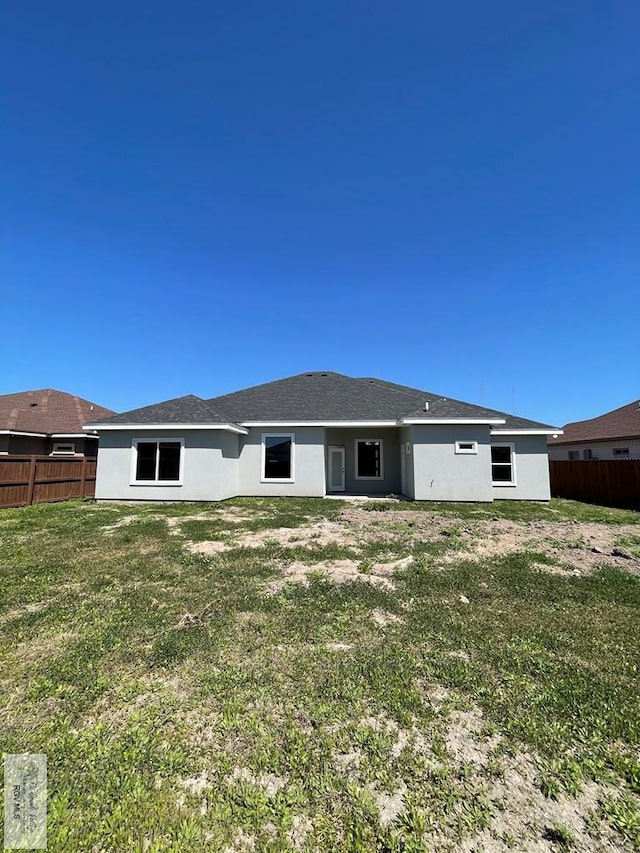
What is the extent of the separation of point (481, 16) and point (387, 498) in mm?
13668

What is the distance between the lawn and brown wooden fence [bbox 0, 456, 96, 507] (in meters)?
7.93

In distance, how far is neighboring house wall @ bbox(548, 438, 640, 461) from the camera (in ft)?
57.1

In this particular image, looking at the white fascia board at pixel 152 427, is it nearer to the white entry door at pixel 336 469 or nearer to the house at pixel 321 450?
the house at pixel 321 450

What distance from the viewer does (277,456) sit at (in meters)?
15.5

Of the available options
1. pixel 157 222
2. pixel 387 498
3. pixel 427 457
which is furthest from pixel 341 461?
pixel 157 222

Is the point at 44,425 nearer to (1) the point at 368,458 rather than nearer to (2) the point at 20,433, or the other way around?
(2) the point at 20,433

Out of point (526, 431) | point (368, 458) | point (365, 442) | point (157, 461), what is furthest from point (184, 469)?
point (526, 431)

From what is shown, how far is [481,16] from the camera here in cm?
812

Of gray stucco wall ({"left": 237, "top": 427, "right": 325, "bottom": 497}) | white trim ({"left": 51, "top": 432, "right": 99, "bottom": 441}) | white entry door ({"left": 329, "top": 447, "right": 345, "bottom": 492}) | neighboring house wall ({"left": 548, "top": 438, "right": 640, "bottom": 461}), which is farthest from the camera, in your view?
white trim ({"left": 51, "top": 432, "right": 99, "bottom": 441})

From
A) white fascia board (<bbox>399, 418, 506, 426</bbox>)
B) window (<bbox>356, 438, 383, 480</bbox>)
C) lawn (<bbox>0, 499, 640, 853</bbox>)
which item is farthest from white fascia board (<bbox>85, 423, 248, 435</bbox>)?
lawn (<bbox>0, 499, 640, 853</bbox>)

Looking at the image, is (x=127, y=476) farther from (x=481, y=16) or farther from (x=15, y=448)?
(x=481, y=16)

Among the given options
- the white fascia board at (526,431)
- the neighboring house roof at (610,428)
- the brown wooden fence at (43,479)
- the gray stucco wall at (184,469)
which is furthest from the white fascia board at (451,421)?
the brown wooden fence at (43,479)

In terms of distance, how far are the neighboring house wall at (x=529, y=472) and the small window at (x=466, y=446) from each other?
85.1 inches

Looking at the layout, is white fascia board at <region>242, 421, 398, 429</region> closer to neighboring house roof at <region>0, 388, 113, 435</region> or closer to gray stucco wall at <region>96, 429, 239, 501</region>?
gray stucco wall at <region>96, 429, 239, 501</region>
